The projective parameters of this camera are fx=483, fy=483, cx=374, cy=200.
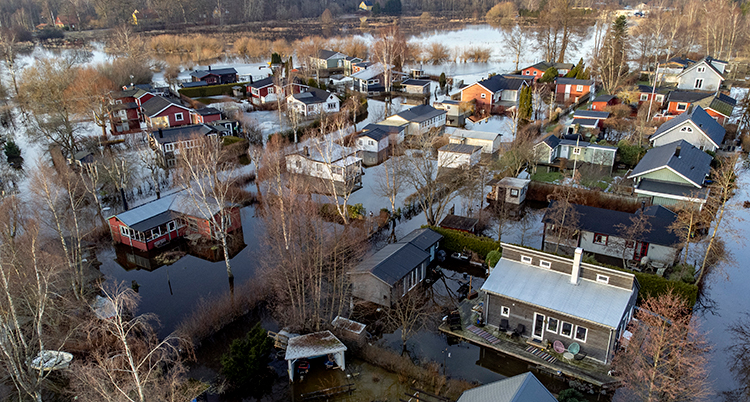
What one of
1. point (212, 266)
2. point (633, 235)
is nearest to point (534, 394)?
point (633, 235)

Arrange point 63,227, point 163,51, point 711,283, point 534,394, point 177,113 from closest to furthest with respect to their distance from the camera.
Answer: point 534,394 → point 711,283 → point 63,227 → point 177,113 → point 163,51

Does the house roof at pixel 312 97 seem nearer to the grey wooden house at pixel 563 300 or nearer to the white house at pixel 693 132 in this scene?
the white house at pixel 693 132

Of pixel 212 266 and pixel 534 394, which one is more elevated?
pixel 534 394

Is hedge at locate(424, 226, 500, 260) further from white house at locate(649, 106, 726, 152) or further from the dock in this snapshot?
white house at locate(649, 106, 726, 152)

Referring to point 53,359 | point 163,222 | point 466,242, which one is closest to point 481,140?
point 466,242

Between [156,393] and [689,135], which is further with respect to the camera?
[689,135]

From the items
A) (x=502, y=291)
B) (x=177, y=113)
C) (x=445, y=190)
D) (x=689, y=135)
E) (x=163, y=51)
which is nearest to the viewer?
(x=502, y=291)

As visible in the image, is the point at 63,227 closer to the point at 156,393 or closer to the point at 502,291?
the point at 156,393
